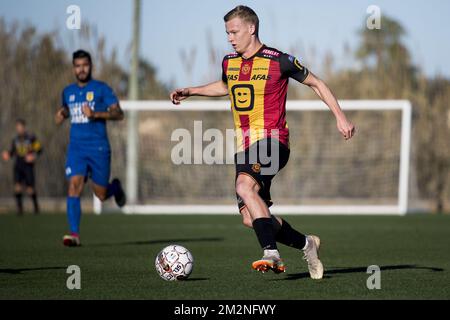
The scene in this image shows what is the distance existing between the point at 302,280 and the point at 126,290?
159 centimetres

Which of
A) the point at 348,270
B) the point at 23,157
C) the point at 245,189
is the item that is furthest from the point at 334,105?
the point at 23,157

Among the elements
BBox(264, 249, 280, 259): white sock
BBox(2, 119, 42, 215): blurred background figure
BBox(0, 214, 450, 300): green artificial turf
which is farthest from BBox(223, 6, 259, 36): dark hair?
BBox(2, 119, 42, 215): blurred background figure

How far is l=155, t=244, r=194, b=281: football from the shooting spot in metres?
7.56

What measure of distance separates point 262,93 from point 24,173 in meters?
13.6

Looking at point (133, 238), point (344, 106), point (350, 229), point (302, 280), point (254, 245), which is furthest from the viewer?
point (344, 106)

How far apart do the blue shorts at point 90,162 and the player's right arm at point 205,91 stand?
3295 mm

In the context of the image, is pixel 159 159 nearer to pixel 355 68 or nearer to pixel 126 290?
pixel 355 68

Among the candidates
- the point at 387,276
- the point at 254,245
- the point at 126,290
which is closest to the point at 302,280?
the point at 387,276

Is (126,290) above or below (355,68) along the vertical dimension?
below

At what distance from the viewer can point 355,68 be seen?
75.5ft

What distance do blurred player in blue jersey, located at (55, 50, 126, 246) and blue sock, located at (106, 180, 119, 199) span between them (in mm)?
190

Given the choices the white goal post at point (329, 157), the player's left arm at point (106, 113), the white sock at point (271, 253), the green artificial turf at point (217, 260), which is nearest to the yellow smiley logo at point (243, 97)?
the white sock at point (271, 253)

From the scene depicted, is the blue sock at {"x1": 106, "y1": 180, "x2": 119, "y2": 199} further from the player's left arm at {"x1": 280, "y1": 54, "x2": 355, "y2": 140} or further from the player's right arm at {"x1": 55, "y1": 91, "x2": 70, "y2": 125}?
the player's left arm at {"x1": 280, "y1": 54, "x2": 355, "y2": 140}

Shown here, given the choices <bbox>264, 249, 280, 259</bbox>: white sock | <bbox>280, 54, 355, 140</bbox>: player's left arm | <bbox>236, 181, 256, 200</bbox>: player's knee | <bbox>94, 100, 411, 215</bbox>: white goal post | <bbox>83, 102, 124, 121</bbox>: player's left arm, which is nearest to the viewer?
<bbox>264, 249, 280, 259</bbox>: white sock
